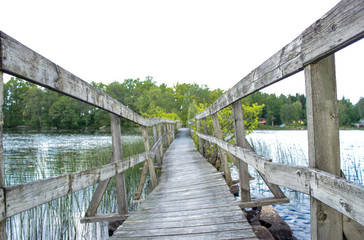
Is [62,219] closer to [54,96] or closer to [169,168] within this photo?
[169,168]

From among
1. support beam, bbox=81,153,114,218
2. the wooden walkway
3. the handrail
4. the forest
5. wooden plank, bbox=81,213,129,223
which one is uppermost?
the forest

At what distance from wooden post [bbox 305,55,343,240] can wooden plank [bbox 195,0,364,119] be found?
10cm

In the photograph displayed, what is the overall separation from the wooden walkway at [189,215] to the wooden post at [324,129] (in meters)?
0.91

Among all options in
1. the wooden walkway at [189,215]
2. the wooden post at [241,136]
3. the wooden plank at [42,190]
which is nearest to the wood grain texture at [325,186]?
the wooden walkway at [189,215]

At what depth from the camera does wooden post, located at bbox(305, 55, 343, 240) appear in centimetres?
124

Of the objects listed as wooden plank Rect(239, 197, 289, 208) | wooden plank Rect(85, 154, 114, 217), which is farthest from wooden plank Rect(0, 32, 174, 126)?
wooden plank Rect(239, 197, 289, 208)

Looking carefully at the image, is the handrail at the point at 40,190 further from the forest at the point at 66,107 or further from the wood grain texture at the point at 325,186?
the forest at the point at 66,107

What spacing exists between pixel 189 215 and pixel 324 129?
196 cm

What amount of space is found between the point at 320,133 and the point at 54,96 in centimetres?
6181

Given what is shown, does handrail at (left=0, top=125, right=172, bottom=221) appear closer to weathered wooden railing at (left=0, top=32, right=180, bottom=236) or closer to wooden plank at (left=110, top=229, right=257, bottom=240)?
weathered wooden railing at (left=0, top=32, right=180, bottom=236)

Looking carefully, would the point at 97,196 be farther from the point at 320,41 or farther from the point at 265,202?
the point at 320,41

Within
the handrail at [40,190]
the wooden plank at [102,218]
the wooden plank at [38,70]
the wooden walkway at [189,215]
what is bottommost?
the wooden plank at [102,218]

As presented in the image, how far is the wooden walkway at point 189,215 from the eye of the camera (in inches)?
87.9

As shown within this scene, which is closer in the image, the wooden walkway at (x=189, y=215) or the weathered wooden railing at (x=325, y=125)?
the weathered wooden railing at (x=325, y=125)
